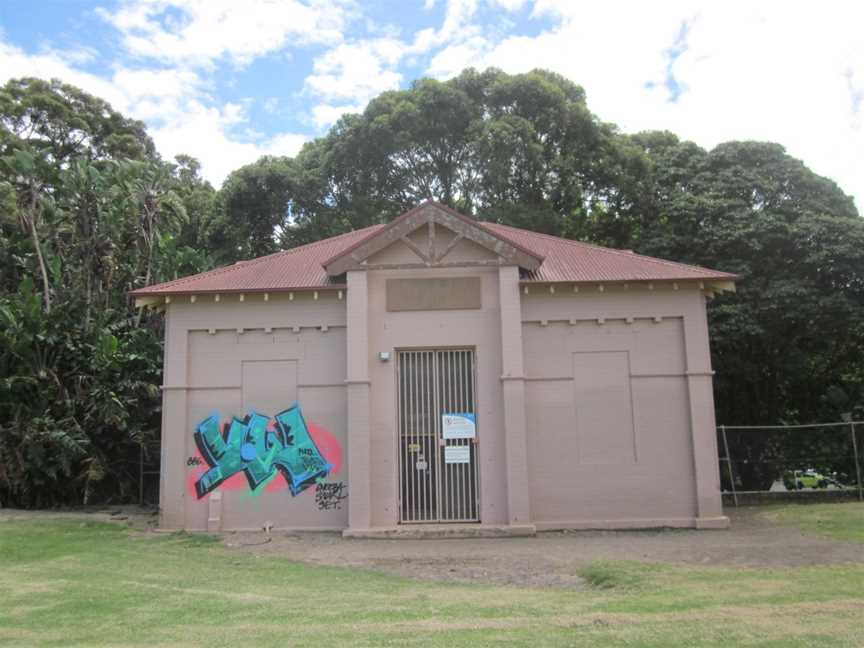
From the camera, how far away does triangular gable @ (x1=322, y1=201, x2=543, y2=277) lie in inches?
577

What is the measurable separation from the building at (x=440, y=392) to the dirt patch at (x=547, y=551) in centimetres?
77

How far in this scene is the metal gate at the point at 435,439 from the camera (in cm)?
1436

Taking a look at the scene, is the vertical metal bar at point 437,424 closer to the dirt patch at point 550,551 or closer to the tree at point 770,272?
the dirt patch at point 550,551

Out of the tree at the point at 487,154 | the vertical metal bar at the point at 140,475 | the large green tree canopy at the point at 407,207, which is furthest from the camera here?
the tree at the point at 487,154

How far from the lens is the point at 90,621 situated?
727 cm

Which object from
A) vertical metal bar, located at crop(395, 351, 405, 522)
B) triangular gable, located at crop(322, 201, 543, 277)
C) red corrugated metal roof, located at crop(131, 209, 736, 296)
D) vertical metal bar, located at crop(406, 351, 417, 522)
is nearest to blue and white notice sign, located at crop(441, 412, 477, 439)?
vertical metal bar, located at crop(406, 351, 417, 522)

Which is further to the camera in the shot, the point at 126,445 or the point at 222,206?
the point at 222,206

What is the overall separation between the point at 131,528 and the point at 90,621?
8047mm

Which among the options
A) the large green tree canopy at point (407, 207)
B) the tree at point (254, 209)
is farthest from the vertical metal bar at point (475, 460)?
the tree at point (254, 209)

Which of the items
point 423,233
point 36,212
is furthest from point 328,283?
point 36,212

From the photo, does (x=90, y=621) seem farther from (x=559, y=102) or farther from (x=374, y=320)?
(x=559, y=102)

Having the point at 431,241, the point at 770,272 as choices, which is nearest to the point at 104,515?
the point at 431,241

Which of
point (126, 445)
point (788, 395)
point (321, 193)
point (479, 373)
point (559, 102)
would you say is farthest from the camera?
point (321, 193)

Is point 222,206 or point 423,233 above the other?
point 222,206
